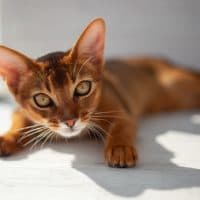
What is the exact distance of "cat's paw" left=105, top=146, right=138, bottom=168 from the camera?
1.24 m

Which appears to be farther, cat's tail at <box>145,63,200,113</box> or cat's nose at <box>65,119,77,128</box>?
cat's tail at <box>145,63,200,113</box>

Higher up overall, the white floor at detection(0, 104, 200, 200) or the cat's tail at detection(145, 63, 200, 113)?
the cat's tail at detection(145, 63, 200, 113)

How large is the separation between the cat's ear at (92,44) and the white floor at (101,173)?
28 centimetres

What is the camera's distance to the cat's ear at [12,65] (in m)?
1.27

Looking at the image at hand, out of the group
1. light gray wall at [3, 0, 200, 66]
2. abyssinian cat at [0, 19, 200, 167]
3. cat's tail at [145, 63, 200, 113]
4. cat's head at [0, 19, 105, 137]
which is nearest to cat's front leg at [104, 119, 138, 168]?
abyssinian cat at [0, 19, 200, 167]

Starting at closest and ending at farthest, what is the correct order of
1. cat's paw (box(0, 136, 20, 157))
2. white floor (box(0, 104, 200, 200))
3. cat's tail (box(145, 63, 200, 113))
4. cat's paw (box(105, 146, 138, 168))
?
1. white floor (box(0, 104, 200, 200))
2. cat's paw (box(105, 146, 138, 168))
3. cat's paw (box(0, 136, 20, 157))
4. cat's tail (box(145, 63, 200, 113))

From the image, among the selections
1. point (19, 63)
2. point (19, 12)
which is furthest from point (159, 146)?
point (19, 12)

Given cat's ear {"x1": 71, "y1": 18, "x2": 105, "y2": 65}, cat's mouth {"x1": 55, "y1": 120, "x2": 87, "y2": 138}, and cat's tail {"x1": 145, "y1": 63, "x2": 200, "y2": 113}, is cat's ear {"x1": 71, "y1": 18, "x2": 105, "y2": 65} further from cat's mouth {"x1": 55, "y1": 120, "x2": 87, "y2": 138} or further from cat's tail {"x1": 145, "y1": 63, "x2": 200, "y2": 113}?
cat's tail {"x1": 145, "y1": 63, "x2": 200, "y2": 113}

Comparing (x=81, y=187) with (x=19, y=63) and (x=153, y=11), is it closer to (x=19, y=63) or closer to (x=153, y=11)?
(x=19, y=63)

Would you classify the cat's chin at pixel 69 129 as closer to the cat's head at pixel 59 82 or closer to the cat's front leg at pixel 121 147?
the cat's head at pixel 59 82

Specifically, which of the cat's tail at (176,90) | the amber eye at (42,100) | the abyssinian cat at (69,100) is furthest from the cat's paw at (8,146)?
the cat's tail at (176,90)

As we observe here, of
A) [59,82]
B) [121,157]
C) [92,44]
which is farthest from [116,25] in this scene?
[121,157]

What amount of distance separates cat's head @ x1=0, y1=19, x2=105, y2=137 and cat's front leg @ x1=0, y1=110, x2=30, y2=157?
0.08m

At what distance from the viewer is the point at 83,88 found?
1335 mm
